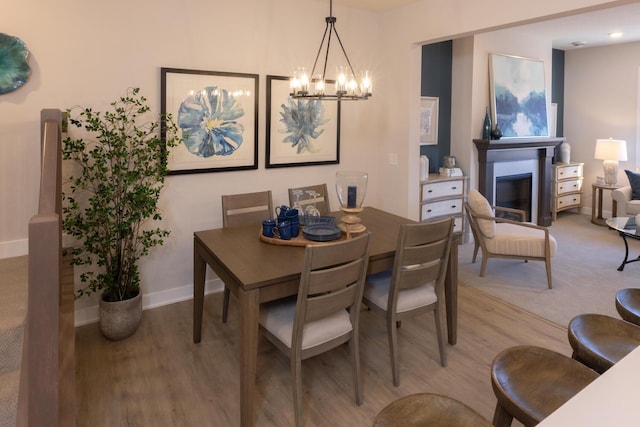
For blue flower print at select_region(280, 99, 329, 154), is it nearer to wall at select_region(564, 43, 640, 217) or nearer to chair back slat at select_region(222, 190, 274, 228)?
chair back slat at select_region(222, 190, 274, 228)

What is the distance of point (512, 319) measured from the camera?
3.34 meters

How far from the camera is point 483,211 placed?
13.9 ft

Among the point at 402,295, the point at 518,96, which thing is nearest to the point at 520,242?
the point at 402,295

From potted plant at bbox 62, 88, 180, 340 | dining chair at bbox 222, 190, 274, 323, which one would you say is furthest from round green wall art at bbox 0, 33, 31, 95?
dining chair at bbox 222, 190, 274, 323

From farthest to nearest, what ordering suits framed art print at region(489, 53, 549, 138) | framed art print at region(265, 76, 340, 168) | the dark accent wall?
framed art print at region(489, 53, 549, 138), the dark accent wall, framed art print at region(265, 76, 340, 168)

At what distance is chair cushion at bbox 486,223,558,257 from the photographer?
405 cm

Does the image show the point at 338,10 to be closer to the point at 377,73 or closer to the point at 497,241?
the point at 377,73

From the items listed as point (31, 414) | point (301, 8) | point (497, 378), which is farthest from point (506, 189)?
point (31, 414)

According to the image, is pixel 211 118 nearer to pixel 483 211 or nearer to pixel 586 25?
pixel 483 211

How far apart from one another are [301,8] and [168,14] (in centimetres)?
123

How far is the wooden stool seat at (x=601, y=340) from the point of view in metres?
1.51

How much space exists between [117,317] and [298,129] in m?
2.23

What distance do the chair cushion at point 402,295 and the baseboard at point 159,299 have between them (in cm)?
171

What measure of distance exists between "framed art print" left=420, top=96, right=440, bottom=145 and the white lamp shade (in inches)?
107
